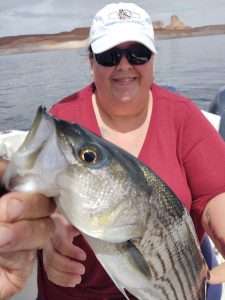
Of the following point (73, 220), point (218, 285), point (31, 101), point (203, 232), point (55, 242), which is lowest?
point (31, 101)

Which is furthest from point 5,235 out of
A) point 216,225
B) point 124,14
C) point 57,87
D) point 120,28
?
point 57,87

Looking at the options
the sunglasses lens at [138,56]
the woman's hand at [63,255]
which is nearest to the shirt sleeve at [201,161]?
the sunglasses lens at [138,56]

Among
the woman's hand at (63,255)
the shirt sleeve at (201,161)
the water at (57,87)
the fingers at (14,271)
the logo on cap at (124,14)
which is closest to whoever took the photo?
the fingers at (14,271)

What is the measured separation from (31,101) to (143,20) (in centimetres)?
1017

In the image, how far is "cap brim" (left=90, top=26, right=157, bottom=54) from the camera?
7.80ft

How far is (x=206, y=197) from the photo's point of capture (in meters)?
2.24

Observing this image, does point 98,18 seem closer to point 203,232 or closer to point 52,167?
point 203,232

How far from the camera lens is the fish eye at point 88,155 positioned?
53.5 inches

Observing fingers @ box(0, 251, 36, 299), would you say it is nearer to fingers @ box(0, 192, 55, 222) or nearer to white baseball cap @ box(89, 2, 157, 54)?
fingers @ box(0, 192, 55, 222)

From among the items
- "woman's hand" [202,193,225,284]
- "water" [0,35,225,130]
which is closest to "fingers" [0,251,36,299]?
"woman's hand" [202,193,225,284]

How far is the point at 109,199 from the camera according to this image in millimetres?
1376

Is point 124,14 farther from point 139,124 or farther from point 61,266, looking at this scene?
point 61,266

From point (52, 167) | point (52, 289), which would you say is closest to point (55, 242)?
point (52, 167)

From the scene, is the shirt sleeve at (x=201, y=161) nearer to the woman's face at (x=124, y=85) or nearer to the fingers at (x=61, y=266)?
the woman's face at (x=124, y=85)
